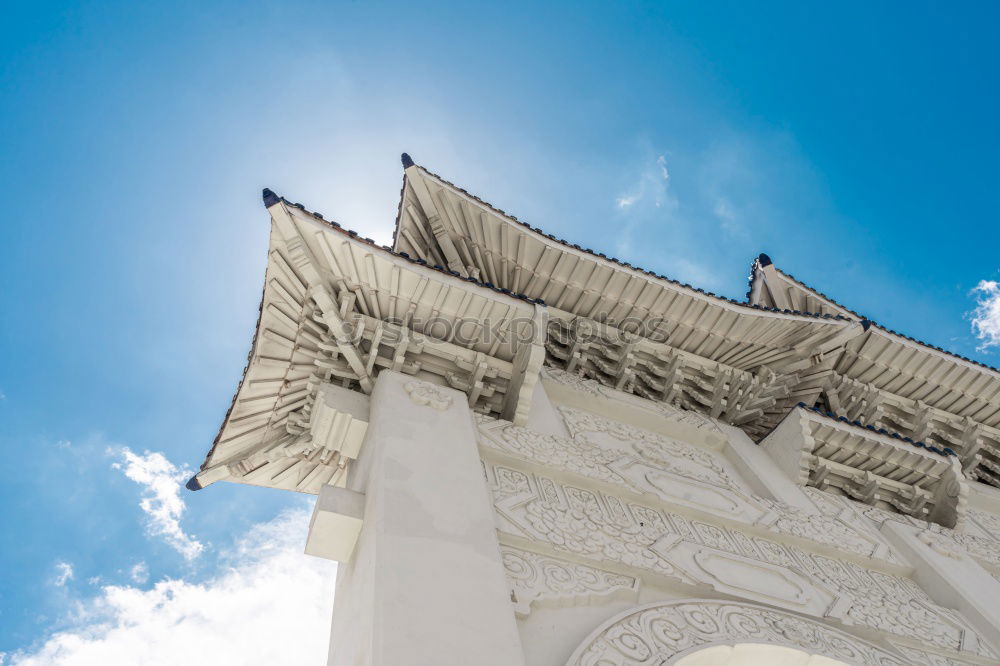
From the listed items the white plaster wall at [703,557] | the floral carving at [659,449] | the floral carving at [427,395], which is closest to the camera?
the white plaster wall at [703,557]

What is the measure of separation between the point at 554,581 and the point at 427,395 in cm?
150

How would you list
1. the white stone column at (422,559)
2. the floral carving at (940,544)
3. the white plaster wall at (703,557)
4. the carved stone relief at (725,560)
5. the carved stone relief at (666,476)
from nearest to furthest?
the white stone column at (422,559)
the white plaster wall at (703,557)
the carved stone relief at (725,560)
the carved stone relief at (666,476)
the floral carving at (940,544)

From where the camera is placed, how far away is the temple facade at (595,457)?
3.41 m

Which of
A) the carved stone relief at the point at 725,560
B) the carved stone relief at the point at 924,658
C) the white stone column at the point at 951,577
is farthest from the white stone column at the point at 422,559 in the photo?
the white stone column at the point at 951,577

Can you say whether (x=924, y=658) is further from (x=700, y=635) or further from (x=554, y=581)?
(x=554, y=581)

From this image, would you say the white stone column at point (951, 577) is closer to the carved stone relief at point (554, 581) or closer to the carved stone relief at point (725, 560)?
the carved stone relief at point (725, 560)

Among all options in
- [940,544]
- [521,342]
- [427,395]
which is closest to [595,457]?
[521,342]

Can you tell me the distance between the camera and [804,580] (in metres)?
4.40

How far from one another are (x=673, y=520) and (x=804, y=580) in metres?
0.80

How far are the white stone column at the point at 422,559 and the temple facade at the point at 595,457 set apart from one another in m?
0.01

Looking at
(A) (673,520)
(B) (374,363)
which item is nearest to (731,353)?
(A) (673,520)

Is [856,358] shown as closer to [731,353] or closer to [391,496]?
[731,353]

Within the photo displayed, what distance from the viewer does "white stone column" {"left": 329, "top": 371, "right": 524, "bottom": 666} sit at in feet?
9.12

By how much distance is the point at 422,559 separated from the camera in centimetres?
315
